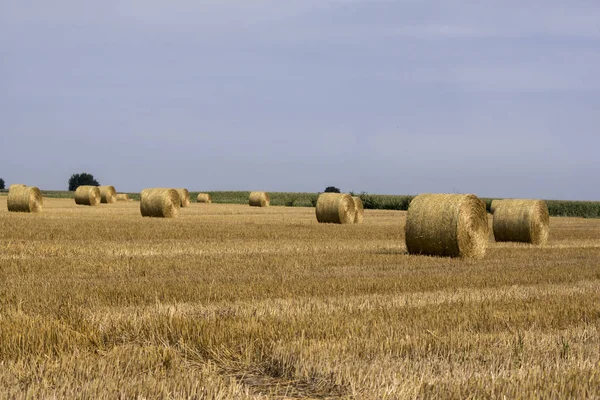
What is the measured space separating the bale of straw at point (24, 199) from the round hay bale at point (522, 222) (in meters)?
19.0

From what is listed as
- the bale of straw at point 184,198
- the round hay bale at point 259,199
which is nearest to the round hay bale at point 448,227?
the bale of straw at point 184,198

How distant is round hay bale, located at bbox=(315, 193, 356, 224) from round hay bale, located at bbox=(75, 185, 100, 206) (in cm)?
1818

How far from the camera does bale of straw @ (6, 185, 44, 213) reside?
31656 mm

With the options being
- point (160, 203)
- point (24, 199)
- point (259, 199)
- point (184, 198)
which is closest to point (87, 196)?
point (184, 198)

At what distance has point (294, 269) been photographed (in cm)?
1309

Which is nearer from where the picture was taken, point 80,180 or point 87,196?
point 87,196

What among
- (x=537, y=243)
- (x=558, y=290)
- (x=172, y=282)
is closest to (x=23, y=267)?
(x=172, y=282)

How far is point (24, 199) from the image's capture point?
104ft

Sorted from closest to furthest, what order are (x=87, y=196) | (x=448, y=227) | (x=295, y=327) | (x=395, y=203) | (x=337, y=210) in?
(x=295, y=327), (x=448, y=227), (x=337, y=210), (x=87, y=196), (x=395, y=203)

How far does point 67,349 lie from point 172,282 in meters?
4.57

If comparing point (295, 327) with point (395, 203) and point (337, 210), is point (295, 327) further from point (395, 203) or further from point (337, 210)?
point (395, 203)

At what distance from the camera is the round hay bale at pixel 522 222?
20438 mm

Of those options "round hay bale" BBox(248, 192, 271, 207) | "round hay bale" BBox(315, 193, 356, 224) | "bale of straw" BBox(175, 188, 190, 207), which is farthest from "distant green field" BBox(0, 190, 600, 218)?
"round hay bale" BBox(315, 193, 356, 224)

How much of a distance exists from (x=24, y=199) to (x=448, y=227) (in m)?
21.1
